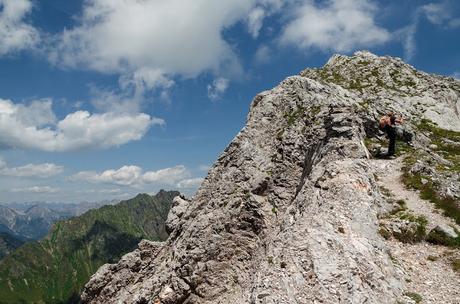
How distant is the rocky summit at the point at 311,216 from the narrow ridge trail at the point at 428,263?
93 millimetres

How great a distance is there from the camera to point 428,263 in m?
24.2

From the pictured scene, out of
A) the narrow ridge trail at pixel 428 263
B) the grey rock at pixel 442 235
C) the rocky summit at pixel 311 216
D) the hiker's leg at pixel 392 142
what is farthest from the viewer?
the hiker's leg at pixel 392 142

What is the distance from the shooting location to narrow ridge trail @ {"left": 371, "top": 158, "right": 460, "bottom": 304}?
21.3 metres

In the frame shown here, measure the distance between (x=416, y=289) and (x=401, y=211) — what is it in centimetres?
917

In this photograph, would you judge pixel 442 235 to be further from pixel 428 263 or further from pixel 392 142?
pixel 392 142

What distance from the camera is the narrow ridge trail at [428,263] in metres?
21.3

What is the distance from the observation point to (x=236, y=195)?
40.4 metres

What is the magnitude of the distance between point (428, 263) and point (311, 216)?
7.52m

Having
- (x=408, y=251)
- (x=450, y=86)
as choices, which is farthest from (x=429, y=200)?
(x=450, y=86)

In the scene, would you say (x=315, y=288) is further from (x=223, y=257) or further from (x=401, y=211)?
(x=223, y=257)

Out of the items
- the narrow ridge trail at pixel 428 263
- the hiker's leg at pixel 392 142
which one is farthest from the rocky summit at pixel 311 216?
the hiker's leg at pixel 392 142

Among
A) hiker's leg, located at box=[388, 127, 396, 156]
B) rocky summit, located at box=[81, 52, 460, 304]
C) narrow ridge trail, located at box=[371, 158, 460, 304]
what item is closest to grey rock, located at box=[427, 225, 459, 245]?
rocky summit, located at box=[81, 52, 460, 304]

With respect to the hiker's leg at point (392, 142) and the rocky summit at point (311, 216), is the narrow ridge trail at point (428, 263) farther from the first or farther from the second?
the hiker's leg at point (392, 142)

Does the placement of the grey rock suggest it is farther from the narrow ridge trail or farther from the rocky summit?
the narrow ridge trail
